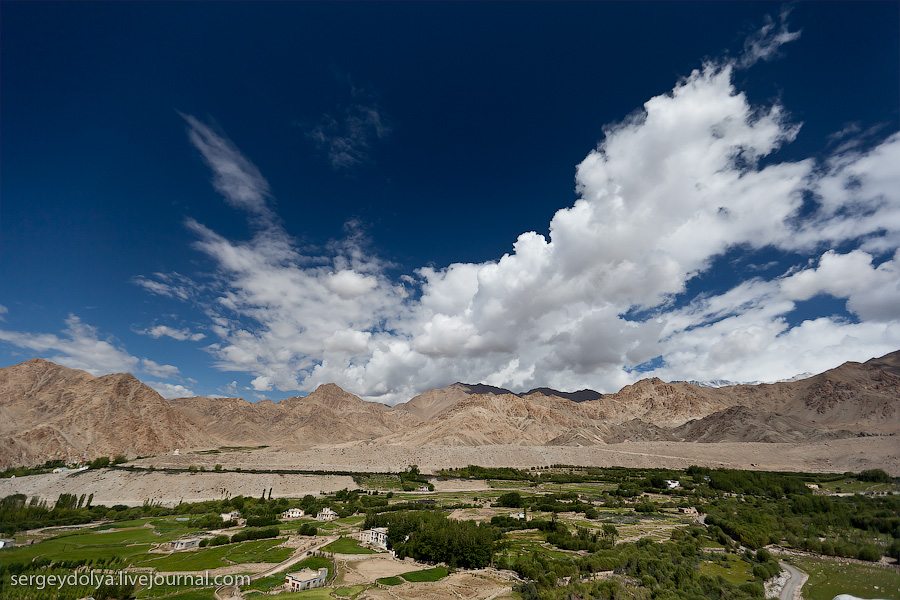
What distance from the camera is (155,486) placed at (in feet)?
278

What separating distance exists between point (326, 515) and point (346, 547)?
2007 centimetres

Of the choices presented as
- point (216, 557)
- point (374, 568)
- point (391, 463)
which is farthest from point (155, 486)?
point (374, 568)

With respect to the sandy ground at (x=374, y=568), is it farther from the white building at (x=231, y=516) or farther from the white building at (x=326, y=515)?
the white building at (x=231, y=516)

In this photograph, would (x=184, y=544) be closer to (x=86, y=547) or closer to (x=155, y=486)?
(x=86, y=547)

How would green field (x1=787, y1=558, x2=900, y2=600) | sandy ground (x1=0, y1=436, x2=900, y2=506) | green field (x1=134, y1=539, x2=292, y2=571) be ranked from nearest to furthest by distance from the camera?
green field (x1=787, y1=558, x2=900, y2=600), green field (x1=134, y1=539, x2=292, y2=571), sandy ground (x1=0, y1=436, x2=900, y2=506)

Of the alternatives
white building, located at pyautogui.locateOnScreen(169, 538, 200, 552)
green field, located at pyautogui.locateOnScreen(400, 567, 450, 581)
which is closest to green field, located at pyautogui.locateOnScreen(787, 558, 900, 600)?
green field, located at pyautogui.locateOnScreen(400, 567, 450, 581)

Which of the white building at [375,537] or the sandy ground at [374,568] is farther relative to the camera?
the white building at [375,537]

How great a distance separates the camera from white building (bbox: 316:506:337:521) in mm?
66562

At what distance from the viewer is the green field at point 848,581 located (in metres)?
34.8

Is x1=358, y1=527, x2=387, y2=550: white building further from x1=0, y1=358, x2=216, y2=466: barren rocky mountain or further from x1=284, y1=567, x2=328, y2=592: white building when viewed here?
x1=0, y1=358, x2=216, y2=466: barren rocky mountain

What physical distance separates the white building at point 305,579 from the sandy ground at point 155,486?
183ft

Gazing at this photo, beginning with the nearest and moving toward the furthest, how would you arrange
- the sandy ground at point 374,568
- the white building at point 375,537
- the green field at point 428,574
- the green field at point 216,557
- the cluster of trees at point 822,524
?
the sandy ground at point 374,568 < the green field at point 428,574 < the green field at point 216,557 < the cluster of trees at point 822,524 < the white building at point 375,537

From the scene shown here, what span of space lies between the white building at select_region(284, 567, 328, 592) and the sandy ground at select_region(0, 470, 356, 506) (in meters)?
55.6

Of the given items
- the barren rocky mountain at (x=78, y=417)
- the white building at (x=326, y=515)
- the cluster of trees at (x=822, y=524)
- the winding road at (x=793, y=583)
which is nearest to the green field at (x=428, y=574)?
the winding road at (x=793, y=583)
